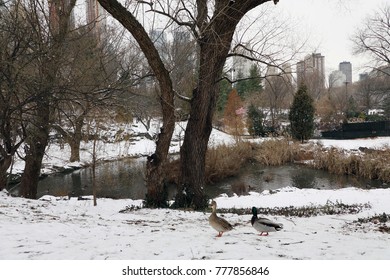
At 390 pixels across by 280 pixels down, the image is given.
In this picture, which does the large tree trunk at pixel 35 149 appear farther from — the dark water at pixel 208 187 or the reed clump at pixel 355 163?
the reed clump at pixel 355 163

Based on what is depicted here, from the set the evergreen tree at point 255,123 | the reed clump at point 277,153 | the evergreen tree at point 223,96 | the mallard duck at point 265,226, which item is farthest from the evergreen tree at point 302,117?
the mallard duck at point 265,226

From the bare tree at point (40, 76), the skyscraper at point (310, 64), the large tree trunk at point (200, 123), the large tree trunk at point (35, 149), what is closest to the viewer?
the bare tree at point (40, 76)

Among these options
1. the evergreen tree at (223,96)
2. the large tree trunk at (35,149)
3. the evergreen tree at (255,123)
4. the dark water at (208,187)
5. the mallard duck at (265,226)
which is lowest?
the dark water at (208,187)

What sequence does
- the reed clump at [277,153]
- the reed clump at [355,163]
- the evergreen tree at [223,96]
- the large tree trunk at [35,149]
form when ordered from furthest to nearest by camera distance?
the evergreen tree at [223,96]
the reed clump at [277,153]
the reed clump at [355,163]
the large tree trunk at [35,149]

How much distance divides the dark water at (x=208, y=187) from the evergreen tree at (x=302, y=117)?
8756 mm

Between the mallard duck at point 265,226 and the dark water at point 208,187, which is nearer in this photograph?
the mallard duck at point 265,226

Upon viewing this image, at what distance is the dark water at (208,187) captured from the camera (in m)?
17.6

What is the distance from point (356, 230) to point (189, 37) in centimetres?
719

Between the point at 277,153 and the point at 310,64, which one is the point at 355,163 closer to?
the point at 277,153

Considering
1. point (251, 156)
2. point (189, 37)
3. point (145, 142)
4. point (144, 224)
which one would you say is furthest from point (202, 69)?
point (145, 142)

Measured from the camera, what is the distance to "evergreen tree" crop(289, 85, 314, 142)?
3161 cm

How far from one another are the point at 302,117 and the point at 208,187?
54.2ft

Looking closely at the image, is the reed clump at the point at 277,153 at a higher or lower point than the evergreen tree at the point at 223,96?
lower

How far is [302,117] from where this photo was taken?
31.7 metres
